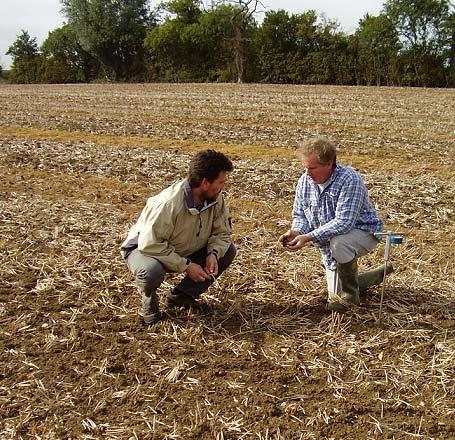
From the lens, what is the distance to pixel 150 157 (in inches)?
344

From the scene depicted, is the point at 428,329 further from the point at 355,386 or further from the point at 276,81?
the point at 276,81

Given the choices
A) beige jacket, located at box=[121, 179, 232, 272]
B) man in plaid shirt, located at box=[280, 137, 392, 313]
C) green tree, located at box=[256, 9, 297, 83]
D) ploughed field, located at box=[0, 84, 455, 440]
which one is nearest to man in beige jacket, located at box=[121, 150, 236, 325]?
beige jacket, located at box=[121, 179, 232, 272]

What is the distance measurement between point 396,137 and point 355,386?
865 centimetres

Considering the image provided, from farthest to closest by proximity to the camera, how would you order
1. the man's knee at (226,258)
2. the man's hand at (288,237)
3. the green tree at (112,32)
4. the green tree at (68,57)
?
1. the green tree at (68,57)
2. the green tree at (112,32)
3. the man's knee at (226,258)
4. the man's hand at (288,237)

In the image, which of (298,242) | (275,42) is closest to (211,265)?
(298,242)

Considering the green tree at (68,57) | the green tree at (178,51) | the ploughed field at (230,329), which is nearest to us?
the ploughed field at (230,329)

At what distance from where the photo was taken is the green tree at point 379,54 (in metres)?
31.6

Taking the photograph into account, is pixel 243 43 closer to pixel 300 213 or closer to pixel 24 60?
pixel 24 60

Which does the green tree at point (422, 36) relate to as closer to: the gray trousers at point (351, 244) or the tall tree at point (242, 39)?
the tall tree at point (242, 39)

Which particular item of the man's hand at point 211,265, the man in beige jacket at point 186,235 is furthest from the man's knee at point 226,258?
the man's hand at point 211,265

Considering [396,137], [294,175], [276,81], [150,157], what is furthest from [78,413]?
[276,81]

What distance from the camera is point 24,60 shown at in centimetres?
4456

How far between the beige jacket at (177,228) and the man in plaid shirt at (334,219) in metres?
0.50

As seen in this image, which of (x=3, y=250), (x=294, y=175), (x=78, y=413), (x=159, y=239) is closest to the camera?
(x=78, y=413)
